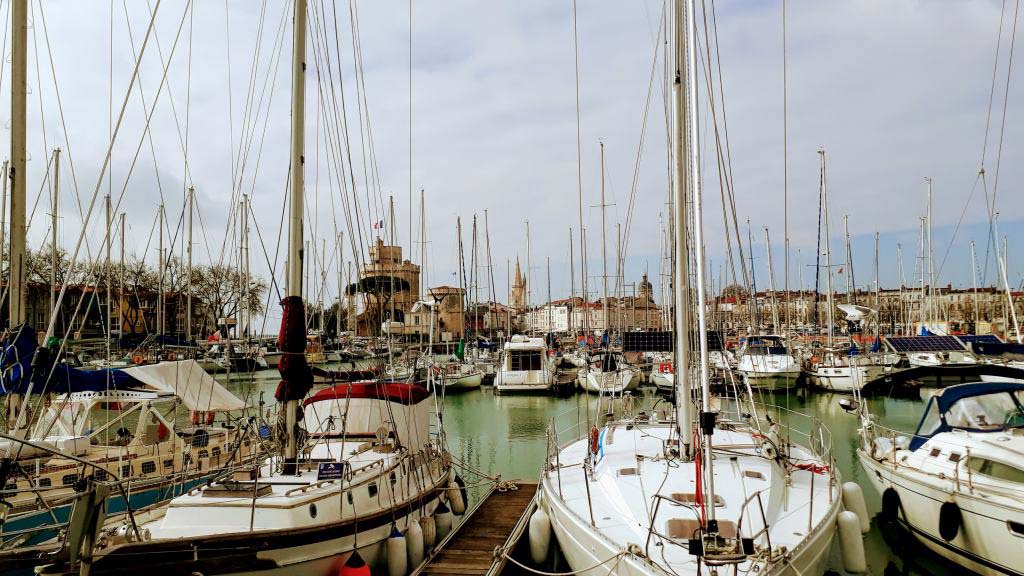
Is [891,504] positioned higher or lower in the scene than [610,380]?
lower

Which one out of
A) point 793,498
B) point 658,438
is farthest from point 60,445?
point 793,498

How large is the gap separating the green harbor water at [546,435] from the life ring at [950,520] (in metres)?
0.91

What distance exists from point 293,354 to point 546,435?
612 centimetres

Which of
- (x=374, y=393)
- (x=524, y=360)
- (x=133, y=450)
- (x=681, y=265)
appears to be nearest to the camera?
(x=681, y=265)

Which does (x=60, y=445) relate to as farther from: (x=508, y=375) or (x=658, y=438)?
(x=508, y=375)

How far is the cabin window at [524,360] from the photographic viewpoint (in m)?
40.8

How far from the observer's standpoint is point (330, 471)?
10.4 meters

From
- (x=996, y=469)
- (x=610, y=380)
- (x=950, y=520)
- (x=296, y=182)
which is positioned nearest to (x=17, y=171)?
(x=296, y=182)

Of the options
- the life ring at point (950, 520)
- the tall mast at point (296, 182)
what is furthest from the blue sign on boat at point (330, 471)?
the life ring at point (950, 520)

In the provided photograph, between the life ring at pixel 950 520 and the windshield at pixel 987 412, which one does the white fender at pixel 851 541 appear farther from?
the windshield at pixel 987 412

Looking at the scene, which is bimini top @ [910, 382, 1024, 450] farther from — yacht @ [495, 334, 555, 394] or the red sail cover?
yacht @ [495, 334, 555, 394]

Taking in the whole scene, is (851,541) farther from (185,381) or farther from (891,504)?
(185,381)

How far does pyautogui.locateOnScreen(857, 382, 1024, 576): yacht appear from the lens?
31.7 ft

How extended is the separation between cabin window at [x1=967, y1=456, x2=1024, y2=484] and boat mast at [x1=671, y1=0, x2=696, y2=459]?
4.86 metres
